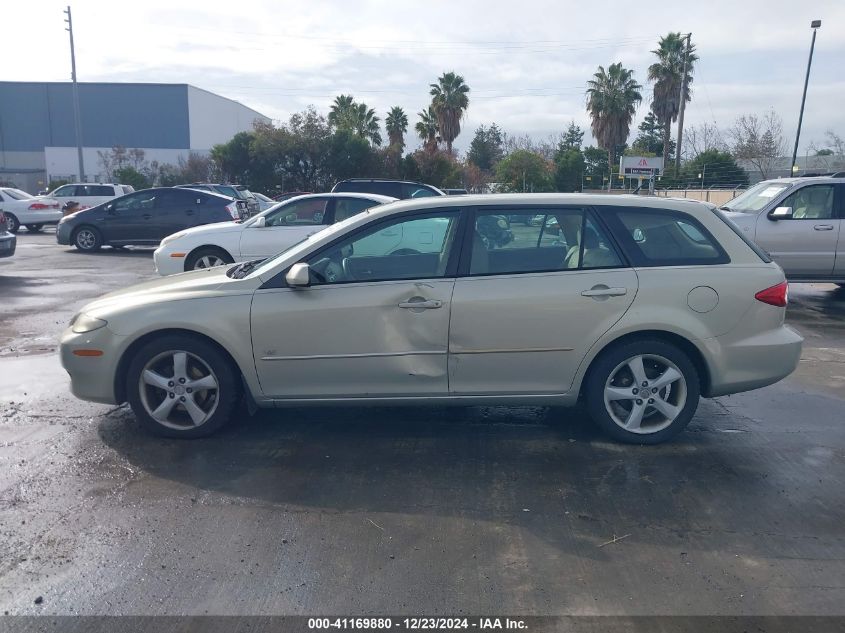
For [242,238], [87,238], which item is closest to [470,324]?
[242,238]

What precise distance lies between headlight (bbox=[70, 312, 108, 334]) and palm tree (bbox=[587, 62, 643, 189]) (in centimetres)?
4344

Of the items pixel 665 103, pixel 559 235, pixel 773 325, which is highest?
pixel 665 103

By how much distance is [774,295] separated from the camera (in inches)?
208

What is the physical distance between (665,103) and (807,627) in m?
47.3

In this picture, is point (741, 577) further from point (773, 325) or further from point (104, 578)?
point (104, 578)

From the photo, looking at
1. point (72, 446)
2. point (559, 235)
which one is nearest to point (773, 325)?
point (559, 235)

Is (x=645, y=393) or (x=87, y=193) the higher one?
(x=645, y=393)

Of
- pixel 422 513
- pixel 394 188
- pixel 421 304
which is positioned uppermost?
pixel 394 188

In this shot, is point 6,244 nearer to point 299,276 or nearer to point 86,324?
point 86,324

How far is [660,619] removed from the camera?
336cm

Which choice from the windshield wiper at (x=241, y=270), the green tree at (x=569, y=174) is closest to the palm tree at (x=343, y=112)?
the green tree at (x=569, y=174)

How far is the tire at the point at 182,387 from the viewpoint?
529 cm

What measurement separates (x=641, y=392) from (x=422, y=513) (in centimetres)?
186

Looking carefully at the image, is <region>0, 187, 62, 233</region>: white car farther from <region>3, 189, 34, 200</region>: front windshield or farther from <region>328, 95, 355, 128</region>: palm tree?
<region>328, 95, 355, 128</region>: palm tree
